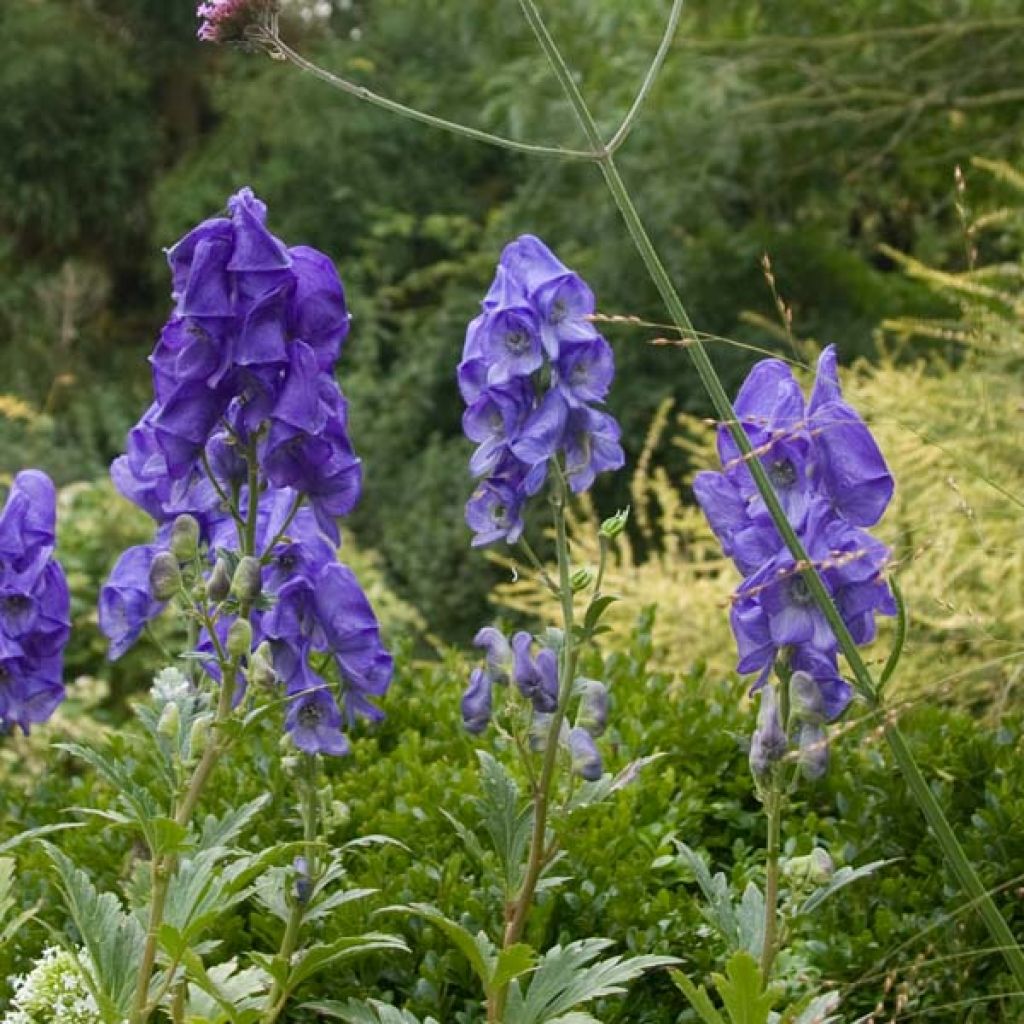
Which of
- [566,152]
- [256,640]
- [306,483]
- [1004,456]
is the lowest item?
[256,640]

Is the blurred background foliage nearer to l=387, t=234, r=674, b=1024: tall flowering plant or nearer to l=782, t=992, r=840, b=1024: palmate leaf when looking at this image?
l=782, t=992, r=840, b=1024: palmate leaf

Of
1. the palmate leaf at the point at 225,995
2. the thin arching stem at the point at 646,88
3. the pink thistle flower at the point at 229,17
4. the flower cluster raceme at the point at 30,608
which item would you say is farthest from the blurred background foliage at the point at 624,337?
the pink thistle flower at the point at 229,17

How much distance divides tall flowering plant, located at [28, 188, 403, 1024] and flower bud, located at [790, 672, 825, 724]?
1.64 ft

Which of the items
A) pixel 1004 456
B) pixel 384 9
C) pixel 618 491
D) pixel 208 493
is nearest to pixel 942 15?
pixel 618 491

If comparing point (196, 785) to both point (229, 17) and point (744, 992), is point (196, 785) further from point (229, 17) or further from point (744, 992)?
point (229, 17)

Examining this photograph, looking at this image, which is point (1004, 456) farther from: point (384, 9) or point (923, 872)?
point (384, 9)

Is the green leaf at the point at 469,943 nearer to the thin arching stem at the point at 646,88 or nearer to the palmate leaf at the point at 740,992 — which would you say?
the palmate leaf at the point at 740,992

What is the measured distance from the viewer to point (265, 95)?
11.7 meters

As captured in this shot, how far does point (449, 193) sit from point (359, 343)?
2047mm

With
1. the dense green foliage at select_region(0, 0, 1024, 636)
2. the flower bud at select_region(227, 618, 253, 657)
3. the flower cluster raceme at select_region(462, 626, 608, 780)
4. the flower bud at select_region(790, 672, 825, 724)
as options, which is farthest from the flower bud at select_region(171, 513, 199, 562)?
the dense green foliage at select_region(0, 0, 1024, 636)

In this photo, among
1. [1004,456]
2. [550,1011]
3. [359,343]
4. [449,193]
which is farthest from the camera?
[449,193]

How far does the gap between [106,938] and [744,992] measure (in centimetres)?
71

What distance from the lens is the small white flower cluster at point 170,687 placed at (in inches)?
81.3

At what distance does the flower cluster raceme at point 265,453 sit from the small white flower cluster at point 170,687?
6cm
